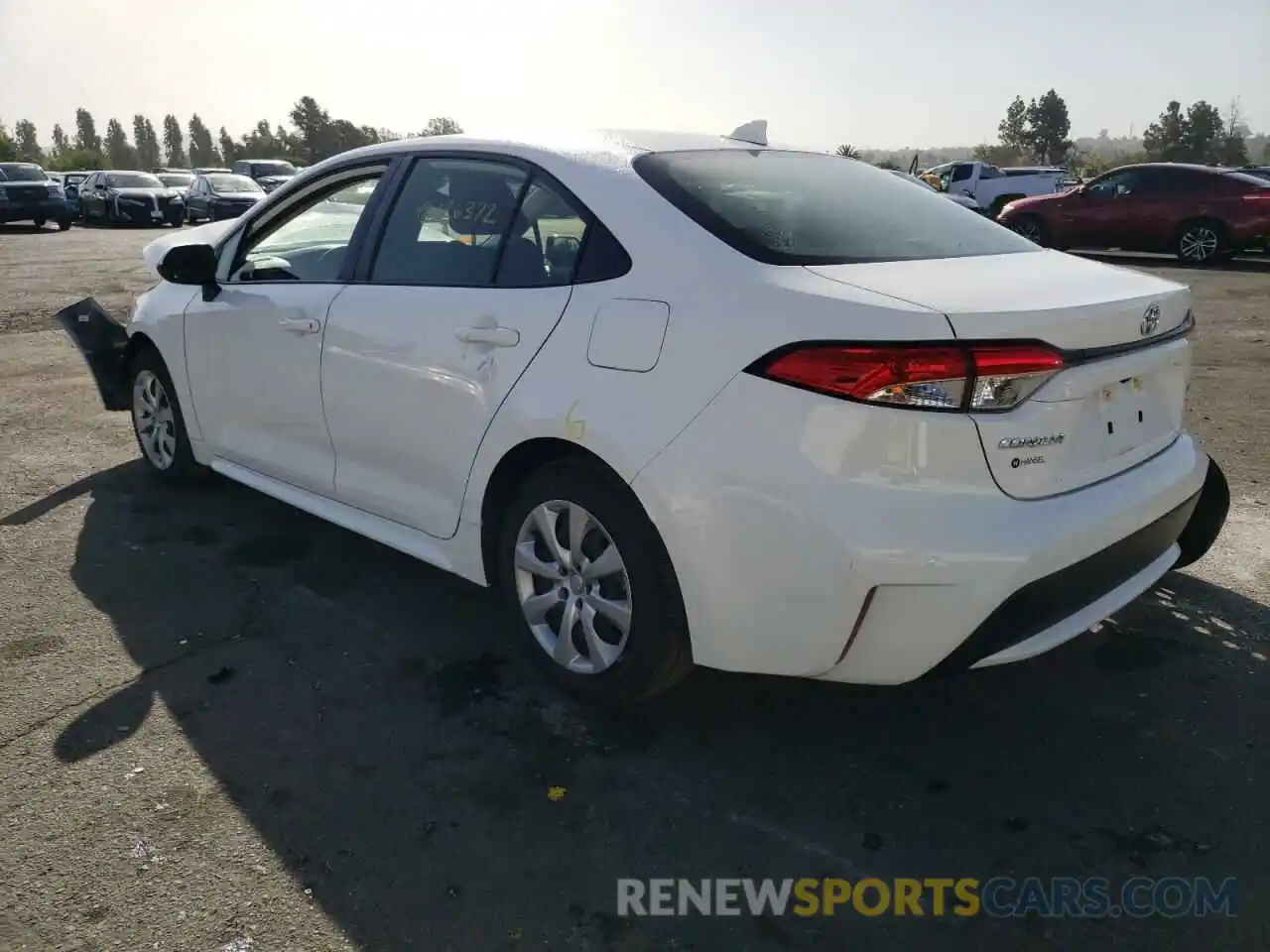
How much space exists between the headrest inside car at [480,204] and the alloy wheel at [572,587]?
0.93 meters

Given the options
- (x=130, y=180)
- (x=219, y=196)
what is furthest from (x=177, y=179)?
(x=219, y=196)

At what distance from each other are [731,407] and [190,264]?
9.09 ft

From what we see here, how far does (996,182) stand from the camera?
85.3ft

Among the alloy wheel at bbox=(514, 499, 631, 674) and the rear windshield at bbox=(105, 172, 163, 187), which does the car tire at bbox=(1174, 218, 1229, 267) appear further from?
the rear windshield at bbox=(105, 172, 163, 187)

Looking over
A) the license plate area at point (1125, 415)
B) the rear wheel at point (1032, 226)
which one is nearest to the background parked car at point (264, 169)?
the rear wheel at point (1032, 226)

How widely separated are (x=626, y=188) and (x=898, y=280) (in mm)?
831

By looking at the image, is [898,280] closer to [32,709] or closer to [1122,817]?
[1122,817]

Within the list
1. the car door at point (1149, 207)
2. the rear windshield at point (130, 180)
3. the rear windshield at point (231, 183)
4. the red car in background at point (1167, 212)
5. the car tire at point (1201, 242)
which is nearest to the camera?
the red car in background at point (1167, 212)

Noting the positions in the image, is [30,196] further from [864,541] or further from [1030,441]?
[1030,441]

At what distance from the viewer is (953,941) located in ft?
7.00

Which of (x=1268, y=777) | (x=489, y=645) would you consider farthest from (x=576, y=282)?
(x=1268, y=777)

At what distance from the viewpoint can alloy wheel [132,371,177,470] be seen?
15.9ft

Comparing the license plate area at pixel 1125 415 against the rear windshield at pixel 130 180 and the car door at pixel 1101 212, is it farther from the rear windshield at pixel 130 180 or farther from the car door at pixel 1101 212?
the rear windshield at pixel 130 180

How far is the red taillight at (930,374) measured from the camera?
224 cm
